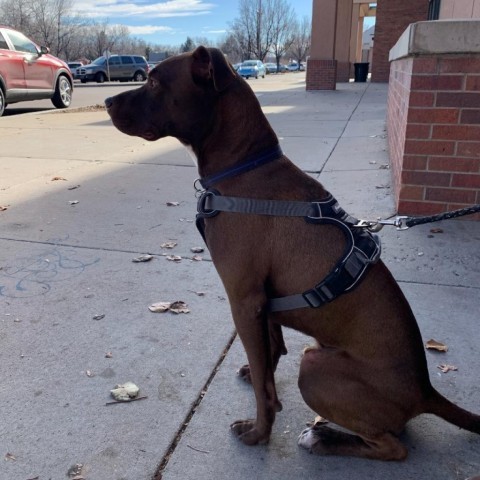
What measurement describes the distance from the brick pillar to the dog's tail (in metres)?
18.7

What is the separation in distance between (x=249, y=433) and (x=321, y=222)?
0.92 meters

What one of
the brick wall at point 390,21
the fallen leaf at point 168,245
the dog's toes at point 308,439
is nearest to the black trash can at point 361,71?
the brick wall at point 390,21

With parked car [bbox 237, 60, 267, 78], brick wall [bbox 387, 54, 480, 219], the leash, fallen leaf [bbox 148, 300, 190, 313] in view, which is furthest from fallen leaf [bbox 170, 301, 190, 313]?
parked car [bbox 237, 60, 267, 78]

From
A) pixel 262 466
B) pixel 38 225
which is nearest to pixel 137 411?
pixel 262 466

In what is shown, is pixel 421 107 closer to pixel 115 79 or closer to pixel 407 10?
pixel 407 10

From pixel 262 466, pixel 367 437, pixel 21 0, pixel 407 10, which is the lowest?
pixel 262 466

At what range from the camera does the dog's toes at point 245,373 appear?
2473 mm

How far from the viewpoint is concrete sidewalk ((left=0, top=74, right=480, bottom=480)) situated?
1998 mm

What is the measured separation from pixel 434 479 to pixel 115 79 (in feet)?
125

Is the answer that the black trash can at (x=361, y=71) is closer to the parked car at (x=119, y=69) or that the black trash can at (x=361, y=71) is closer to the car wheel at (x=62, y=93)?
the parked car at (x=119, y=69)

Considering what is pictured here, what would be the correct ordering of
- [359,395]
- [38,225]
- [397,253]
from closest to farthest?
[359,395] < [397,253] < [38,225]

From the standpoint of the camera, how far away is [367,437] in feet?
6.42

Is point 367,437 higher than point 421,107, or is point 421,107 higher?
point 421,107

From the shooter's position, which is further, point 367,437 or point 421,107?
point 421,107
